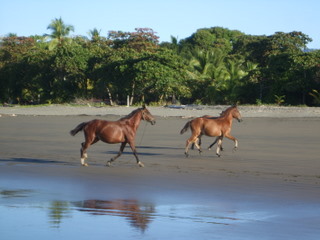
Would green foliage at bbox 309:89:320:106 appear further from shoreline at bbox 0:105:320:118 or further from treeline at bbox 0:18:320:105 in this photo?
shoreline at bbox 0:105:320:118

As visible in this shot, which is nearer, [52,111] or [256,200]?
[256,200]

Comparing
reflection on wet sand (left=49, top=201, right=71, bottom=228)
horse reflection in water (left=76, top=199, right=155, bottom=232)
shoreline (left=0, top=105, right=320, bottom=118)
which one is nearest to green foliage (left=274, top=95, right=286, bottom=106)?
shoreline (left=0, top=105, right=320, bottom=118)

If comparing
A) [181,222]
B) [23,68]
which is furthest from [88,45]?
[181,222]

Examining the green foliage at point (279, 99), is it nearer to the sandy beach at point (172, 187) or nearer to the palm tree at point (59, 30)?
the sandy beach at point (172, 187)

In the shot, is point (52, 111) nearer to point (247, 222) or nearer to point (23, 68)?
point (23, 68)

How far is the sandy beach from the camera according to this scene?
7.91 m

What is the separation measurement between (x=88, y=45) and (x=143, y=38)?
729 centimetres

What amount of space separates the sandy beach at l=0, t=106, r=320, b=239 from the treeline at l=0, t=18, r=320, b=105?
1942cm

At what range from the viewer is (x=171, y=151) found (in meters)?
18.1

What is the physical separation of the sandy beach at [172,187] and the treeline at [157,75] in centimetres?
1942

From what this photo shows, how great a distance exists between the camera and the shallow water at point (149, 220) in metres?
7.48

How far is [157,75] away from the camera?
4425 cm

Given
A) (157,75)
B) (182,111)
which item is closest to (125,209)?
(182,111)

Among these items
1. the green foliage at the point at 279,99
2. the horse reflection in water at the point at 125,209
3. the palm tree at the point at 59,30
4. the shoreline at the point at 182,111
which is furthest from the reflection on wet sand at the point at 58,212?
the palm tree at the point at 59,30
